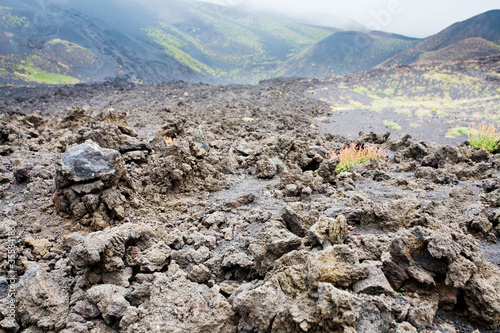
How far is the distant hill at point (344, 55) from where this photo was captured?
60.2 m

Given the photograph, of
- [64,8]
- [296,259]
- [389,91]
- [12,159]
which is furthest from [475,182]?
[64,8]

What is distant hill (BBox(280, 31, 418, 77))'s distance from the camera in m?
60.2

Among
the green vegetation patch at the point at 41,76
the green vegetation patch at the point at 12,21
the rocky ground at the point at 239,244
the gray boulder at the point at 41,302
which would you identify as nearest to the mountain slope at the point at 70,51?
the green vegetation patch at the point at 41,76

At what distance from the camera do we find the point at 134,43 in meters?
51.2

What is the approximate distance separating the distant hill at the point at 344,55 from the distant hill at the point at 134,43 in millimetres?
6908

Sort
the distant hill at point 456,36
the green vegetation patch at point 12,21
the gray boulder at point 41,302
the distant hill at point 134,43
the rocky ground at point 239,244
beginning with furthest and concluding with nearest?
the distant hill at point 456,36 < the green vegetation patch at point 12,21 < the distant hill at point 134,43 < the gray boulder at point 41,302 < the rocky ground at point 239,244

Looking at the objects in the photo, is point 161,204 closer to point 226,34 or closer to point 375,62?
point 375,62

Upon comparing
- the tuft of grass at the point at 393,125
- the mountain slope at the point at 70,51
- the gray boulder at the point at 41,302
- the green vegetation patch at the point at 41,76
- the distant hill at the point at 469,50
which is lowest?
the green vegetation patch at the point at 41,76

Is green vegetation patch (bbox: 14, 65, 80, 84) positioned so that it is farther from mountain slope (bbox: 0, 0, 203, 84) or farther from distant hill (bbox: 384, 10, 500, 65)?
distant hill (bbox: 384, 10, 500, 65)

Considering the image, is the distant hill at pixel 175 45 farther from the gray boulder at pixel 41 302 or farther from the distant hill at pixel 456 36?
the gray boulder at pixel 41 302

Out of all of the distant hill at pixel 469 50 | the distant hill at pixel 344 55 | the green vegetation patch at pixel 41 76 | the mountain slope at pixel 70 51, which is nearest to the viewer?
the green vegetation patch at pixel 41 76

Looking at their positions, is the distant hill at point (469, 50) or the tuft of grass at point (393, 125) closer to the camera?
the tuft of grass at point (393, 125)

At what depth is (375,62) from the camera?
62906 mm

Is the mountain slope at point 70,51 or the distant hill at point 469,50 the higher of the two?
the distant hill at point 469,50
